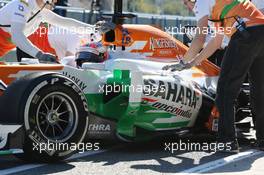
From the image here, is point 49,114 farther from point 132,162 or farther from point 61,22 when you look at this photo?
point 61,22

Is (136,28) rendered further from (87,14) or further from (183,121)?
(87,14)

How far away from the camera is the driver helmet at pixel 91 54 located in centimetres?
620

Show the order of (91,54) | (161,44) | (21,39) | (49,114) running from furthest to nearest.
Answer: (161,44) → (91,54) → (21,39) → (49,114)

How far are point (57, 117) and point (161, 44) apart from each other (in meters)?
2.11

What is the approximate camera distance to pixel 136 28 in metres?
6.63

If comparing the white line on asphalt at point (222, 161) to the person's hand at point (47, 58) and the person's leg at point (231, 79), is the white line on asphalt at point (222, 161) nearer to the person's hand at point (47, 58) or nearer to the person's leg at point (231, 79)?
the person's leg at point (231, 79)

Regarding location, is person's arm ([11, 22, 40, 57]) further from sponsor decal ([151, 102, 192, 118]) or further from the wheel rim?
sponsor decal ([151, 102, 192, 118])

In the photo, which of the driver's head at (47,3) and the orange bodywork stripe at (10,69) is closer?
the orange bodywork stripe at (10,69)

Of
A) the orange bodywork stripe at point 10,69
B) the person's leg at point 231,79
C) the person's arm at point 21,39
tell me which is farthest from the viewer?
the person's arm at point 21,39

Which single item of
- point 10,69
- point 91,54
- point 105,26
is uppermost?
point 105,26

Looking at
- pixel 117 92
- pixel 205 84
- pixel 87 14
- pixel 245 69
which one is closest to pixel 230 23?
pixel 245 69

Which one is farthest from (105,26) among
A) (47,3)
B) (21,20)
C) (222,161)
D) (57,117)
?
(222,161)

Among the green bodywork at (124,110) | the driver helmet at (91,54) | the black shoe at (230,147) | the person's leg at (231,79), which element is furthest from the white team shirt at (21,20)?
the black shoe at (230,147)

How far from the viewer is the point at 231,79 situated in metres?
5.52
